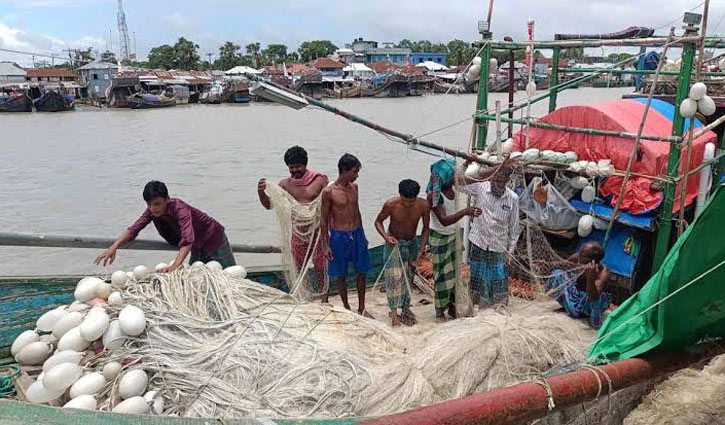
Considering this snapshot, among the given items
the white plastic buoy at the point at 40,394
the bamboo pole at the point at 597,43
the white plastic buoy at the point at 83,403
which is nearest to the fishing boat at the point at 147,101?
the bamboo pole at the point at 597,43

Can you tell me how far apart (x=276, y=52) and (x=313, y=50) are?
686 cm

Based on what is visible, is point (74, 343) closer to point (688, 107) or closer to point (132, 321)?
point (132, 321)

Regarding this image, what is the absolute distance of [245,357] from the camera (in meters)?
2.92

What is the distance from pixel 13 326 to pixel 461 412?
343 cm

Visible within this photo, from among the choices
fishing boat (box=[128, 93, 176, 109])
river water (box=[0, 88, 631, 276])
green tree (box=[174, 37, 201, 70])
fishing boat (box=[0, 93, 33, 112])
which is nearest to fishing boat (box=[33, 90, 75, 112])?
fishing boat (box=[0, 93, 33, 112])

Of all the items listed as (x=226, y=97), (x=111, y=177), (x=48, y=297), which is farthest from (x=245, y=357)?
(x=226, y=97)

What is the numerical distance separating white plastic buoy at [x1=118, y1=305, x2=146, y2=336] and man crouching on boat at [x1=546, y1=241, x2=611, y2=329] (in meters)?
3.17

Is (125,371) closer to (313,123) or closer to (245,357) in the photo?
(245,357)

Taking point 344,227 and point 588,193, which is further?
point 588,193

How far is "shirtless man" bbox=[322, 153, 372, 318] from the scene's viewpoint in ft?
14.3

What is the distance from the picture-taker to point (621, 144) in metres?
5.02

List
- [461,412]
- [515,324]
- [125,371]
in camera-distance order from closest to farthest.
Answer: [461,412], [125,371], [515,324]

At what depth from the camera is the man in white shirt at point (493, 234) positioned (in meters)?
4.71

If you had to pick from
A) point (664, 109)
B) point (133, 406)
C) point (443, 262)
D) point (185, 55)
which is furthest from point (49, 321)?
point (185, 55)
